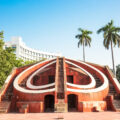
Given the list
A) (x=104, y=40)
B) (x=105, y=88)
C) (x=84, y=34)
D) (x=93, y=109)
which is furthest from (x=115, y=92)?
(x=84, y=34)

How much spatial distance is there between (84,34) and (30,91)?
1021 inches

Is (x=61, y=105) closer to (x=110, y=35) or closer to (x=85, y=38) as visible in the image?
(x=110, y=35)

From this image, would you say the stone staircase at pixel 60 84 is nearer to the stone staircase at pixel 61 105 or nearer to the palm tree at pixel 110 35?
the stone staircase at pixel 61 105

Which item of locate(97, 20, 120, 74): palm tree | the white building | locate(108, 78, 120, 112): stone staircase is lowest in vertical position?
locate(108, 78, 120, 112): stone staircase

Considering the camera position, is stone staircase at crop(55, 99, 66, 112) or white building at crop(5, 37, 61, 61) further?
white building at crop(5, 37, 61, 61)

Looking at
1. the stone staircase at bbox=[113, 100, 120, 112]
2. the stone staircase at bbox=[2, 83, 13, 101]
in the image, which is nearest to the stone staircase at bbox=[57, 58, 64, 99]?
the stone staircase at bbox=[113, 100, 120, 112]

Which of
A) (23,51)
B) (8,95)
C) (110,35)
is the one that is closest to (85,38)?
(110,35)

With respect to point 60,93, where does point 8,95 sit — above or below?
below

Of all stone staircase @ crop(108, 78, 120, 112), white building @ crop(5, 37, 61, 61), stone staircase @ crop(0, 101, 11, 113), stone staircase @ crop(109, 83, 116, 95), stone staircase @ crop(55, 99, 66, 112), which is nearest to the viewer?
stone staircase @ crop(55, 99, 66, 112)

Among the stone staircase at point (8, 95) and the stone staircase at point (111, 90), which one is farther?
the stone staircase at point (111, 90)

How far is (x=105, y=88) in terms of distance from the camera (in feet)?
47.5

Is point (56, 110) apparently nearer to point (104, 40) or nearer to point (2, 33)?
point (2, 33)

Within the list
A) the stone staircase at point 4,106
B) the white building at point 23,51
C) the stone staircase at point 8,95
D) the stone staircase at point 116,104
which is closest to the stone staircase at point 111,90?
the stone staircase at point 116,104

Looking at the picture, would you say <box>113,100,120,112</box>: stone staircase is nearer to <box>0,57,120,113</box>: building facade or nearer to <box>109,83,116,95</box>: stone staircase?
<box>0,57,120,113</box>: building facade
